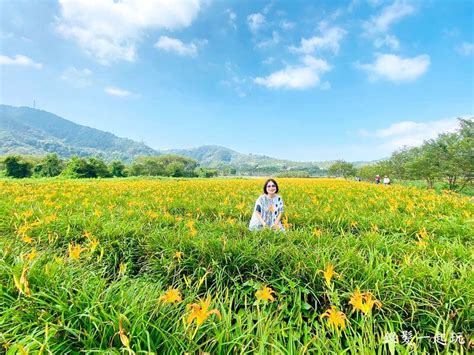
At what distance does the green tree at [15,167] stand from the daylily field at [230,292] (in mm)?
40462

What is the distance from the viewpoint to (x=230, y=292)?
2.30 meters

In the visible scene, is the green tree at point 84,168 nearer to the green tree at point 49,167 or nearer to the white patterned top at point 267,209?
the green tree at point 49,167

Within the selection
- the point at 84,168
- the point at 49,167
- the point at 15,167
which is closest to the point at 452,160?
the point at 84,168

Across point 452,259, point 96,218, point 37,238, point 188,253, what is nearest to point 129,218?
point 96,218

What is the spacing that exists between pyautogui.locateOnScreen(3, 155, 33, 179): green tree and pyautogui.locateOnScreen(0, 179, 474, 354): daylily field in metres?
40.5

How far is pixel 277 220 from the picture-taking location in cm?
379

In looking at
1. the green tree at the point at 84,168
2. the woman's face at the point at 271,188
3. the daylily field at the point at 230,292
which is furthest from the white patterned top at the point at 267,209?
the green tree at the point at 84,168

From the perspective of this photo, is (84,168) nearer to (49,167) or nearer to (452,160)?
(49,167)

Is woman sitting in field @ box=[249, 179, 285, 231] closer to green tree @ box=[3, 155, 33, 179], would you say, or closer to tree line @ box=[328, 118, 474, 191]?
tree line @ box=[328, 118, 474, 191]

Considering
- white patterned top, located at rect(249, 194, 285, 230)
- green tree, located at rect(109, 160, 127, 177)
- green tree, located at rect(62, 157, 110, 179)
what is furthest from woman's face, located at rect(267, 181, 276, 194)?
green tree, located at rect(109, 160, 127, 177)

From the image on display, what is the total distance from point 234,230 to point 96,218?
2235 mm

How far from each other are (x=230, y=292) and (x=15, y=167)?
146ft

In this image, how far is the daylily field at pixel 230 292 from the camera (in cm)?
133

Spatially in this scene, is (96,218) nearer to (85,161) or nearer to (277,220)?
(277,220)
